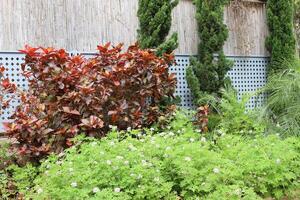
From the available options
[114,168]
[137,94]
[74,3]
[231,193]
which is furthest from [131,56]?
[231,193]

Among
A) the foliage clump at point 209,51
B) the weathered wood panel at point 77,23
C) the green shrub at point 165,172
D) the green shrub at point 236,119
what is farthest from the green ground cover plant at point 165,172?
the foliage clump at point 209,51

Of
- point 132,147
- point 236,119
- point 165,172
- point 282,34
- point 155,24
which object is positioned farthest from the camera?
point 282,34

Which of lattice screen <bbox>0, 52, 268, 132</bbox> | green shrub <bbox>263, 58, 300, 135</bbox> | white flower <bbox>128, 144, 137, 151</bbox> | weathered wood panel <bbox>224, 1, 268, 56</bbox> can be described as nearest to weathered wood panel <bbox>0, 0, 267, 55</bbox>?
lattice screen <bbox>0, 52, 268, 132</bbox>

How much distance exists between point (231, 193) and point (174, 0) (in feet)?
11.7

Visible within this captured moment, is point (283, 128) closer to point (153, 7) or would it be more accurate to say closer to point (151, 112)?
point (151, 112)

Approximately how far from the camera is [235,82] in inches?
267

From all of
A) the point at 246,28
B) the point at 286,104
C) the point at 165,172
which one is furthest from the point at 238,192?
the point at 246,28

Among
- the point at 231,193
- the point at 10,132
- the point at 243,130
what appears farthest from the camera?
the point at 243,130

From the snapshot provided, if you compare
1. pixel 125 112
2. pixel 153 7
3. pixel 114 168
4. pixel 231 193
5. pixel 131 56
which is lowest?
Answer: pixel 231 193

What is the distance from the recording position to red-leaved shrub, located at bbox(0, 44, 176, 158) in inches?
159

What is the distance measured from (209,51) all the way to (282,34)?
1.61 m

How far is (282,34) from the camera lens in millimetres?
6852

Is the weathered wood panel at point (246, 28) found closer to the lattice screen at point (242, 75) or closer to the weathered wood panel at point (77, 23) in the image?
the lattice screen at point (242, 75)

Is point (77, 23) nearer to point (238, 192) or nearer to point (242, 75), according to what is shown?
point (242, 75)
